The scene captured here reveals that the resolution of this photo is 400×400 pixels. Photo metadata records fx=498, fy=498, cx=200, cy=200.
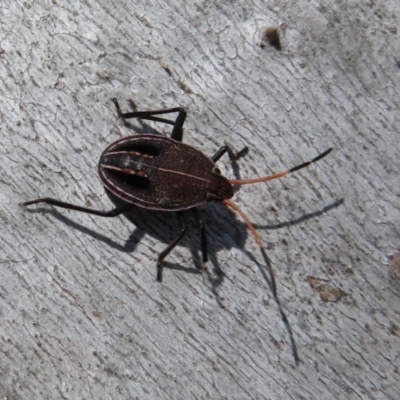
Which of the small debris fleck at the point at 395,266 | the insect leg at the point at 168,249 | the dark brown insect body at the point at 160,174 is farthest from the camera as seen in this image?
the dark brown insect body at the point at 160,174

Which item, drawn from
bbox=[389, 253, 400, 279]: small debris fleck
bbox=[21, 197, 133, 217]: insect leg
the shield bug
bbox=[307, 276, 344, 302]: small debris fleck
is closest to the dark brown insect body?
the shield bug

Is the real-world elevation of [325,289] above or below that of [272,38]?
below

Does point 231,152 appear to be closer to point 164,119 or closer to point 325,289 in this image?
point 164,119

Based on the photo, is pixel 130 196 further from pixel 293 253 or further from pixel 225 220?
pixel 293 253

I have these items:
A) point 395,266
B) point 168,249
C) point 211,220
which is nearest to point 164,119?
point 211,220

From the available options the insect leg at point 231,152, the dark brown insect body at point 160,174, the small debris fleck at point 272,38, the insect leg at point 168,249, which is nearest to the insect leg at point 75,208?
the dark brown insect body at point 160,174

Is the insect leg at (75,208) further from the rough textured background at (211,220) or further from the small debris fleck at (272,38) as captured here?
the small debris fleck at (272,38)
